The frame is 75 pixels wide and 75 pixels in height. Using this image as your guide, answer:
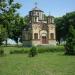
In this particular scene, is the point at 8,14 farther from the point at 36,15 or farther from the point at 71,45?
the point at 36,15

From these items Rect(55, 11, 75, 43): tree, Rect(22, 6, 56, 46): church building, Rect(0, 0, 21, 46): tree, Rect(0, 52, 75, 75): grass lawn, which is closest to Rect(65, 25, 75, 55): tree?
Rect(0, 52, 75, 75): grass lawn

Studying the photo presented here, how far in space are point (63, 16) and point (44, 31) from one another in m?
20.9

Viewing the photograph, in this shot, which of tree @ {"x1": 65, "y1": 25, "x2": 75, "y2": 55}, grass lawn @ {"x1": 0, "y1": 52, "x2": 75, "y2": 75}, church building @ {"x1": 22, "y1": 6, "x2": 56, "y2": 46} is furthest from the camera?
church building @ {"x1": 22, "y1": 6, "x2": 56, "y2": 46}

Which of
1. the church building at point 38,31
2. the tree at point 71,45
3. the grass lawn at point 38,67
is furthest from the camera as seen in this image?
the church building at point 38,31

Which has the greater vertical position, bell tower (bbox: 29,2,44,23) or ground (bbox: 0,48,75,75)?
bell tower (bbox: 29,2,44,23)

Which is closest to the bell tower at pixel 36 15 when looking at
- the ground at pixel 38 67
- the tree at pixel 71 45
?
the tree at pixel 71 45

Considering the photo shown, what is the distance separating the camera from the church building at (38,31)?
217 feet

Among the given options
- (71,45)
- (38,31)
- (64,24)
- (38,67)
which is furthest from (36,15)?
(38,67)

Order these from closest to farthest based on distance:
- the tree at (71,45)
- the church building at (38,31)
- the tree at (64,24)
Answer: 1. the tree at (71,45)
2. the church building at (38,31)
3. the tree at (64,24)

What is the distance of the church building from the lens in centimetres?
6606

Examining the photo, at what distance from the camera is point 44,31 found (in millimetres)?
67938

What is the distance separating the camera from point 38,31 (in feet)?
220

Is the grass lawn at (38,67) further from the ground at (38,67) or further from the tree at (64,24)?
the tree at (64,24)

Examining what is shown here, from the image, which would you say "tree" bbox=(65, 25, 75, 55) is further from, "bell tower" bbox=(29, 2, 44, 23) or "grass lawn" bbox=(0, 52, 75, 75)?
"bell tower" bbox=(29, 2, 44, 23)
